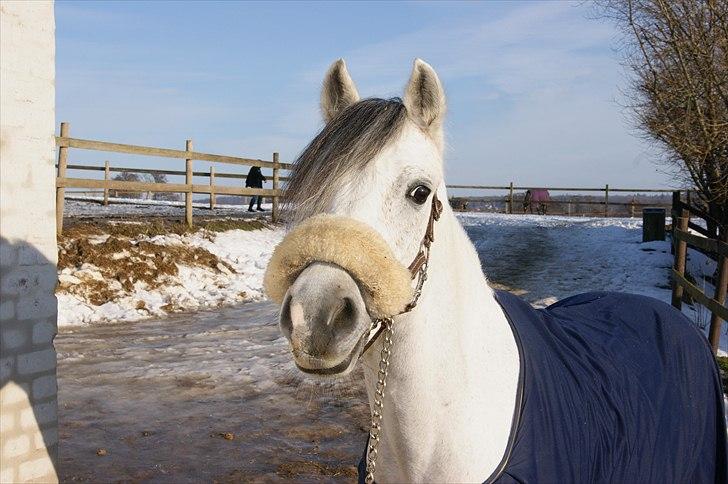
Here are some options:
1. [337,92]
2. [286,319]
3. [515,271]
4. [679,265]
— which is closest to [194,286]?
[515,271]

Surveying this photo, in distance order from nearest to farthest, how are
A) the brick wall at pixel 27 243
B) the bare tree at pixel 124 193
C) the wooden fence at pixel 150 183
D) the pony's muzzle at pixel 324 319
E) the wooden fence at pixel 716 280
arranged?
1. the pony's muzzle at pixel 324 319
2. the brick wall at pixel 27 243
3. the wooden fence at pixel 716 280
4. the wooden fence at pixel 150 183
5. the bare tree at pixel 124 193

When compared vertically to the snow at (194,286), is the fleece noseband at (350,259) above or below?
above

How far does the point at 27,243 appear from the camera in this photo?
380cm

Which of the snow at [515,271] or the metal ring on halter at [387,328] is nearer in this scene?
the metal ring on halter at [387,328]

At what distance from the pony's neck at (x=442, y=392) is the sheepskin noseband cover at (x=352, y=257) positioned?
0.22 metres

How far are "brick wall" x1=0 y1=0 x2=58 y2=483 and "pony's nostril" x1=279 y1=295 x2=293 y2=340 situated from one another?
292cm

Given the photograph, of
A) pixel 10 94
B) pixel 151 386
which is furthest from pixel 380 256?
pixel 151 386

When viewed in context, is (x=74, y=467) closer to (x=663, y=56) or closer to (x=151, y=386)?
(x=151, y=386)

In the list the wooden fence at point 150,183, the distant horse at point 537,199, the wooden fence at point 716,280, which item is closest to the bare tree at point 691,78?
the wooden fence at point 716,280

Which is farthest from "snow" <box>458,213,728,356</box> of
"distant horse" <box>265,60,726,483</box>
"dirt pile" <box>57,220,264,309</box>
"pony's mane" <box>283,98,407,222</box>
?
"pony's mane" <box>283,98,407,222</box>

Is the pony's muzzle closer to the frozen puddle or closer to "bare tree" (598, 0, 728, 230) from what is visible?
the frozen puddle

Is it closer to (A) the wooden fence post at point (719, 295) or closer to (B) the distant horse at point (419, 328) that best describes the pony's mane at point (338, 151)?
(B) the distant horse at point (419, 328)

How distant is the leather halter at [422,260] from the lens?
1.75 m

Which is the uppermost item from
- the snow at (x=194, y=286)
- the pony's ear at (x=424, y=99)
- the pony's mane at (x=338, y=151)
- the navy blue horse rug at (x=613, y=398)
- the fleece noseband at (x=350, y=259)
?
the pony's ear at (x=424, y=99)
